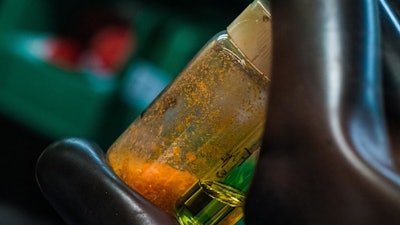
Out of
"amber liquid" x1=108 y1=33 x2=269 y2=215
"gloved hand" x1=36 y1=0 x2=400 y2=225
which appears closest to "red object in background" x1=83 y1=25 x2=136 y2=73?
"amber liquid" x1=108 y1=33 x2=269 y2=215

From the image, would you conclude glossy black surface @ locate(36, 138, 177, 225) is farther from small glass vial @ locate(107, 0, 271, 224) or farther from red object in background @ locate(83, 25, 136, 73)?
red object in background @ locate(83, 25, 136, 73)

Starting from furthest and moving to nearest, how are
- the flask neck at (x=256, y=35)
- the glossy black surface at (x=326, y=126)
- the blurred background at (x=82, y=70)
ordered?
the blurred background at (x=82, y=70), the flask neck at (x=256, y=35), the glossy black surface at (x=326, y=126)

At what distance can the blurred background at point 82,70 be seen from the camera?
148 cm

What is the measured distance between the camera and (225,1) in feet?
4.83

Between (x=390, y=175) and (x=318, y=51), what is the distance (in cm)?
7

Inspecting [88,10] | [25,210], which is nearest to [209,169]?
[25,210]

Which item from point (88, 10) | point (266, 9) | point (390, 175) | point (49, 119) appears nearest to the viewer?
point (390, 175)

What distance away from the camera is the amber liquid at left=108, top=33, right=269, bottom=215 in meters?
0.46

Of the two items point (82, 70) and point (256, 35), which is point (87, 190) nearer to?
point (256, 35)

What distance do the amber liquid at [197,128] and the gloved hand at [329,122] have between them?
8cm

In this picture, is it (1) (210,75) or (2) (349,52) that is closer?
(2) (349,52)

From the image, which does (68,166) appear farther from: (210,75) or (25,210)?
(25,210)

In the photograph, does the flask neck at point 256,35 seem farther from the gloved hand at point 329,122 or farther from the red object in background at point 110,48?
the red object in background at point 110,48

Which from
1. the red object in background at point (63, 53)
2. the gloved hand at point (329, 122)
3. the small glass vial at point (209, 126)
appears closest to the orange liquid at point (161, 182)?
the small glass vial at point (209, 126)
